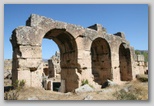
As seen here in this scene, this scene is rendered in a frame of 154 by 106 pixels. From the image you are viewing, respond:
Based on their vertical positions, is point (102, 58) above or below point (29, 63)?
above

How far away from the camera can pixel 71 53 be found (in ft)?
30.3

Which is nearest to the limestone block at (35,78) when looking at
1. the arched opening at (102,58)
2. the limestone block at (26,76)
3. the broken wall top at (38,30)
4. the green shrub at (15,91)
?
the limestone block at (26,76)

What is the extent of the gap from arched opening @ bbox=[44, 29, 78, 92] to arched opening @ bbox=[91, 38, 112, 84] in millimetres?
2147

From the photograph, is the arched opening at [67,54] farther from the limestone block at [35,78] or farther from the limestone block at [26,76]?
the limestone block at [26,76]

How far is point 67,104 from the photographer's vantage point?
5.37 m

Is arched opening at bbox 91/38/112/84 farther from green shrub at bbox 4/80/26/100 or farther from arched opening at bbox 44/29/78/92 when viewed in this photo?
green shrub at bbox 4/80/26/100

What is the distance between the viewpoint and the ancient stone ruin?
6758mm

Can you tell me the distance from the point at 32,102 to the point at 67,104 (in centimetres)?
102

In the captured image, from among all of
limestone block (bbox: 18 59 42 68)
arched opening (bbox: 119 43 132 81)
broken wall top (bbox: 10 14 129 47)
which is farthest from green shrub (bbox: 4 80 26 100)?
arched opening (bbox: 119 43 132 81)

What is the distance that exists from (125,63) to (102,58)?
2381mm

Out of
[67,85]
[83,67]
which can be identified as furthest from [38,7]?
[67,85]

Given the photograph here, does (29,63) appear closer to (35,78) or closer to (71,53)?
(35,78)

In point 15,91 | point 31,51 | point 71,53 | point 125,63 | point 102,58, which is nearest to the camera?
point 15,91

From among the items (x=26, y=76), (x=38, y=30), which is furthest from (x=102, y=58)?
(x=26, y=76)
